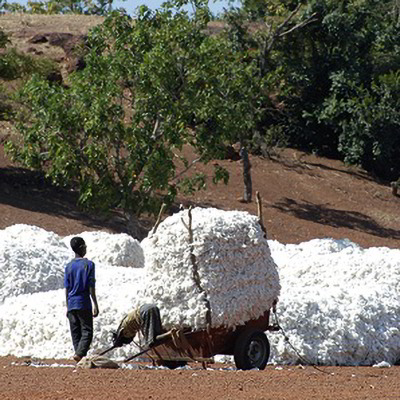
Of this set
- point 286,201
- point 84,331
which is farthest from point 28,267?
point 286,201

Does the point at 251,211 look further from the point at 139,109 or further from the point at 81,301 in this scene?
the point at 81,301

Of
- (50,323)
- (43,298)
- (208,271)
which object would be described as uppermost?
(208,271)

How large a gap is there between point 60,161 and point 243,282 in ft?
39.9

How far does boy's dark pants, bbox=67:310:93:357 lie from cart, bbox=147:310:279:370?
66 cm

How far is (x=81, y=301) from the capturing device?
1037 cm

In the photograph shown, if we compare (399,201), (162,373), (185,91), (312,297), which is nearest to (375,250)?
(312,297)

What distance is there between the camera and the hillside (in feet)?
88.4

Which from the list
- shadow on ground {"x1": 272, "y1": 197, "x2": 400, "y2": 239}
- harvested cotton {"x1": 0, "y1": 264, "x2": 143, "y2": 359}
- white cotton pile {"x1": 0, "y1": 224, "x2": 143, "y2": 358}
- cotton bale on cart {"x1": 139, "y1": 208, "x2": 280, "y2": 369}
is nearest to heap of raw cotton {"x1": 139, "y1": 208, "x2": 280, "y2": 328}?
cotton bale on cart {"x1": 139, "y1": 208, "x2": 280, "y2": 369}

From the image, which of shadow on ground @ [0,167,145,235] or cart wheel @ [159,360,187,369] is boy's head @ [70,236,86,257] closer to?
cart wheel @ [159,360,187,369]

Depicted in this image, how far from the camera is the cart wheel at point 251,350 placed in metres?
10.5

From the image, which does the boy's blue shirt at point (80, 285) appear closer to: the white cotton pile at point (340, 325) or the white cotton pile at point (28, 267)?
the white cotton pile at point (340, 325)

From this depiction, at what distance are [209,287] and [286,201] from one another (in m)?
22.5

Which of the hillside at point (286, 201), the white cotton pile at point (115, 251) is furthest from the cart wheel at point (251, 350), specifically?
the hillside at point (286, 201)

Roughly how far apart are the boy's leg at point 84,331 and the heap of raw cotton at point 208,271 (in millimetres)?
661
